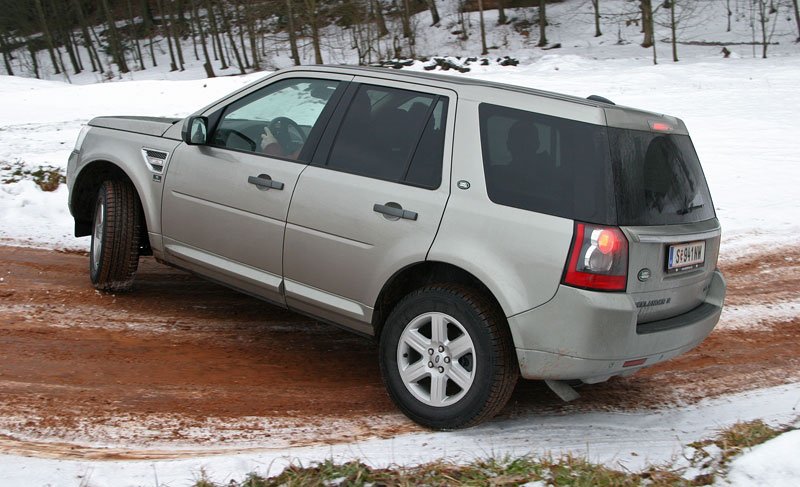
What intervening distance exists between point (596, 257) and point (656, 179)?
631mm

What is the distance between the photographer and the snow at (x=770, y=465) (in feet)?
10.3

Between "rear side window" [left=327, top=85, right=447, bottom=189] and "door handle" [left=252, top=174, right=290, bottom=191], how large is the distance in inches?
14.4

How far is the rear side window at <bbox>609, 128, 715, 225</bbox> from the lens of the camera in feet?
12.4

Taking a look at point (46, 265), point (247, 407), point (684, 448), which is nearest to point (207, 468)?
point (247, 407)

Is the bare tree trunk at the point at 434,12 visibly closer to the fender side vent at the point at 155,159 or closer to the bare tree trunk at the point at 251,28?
the bare tree trunk at the point at 251,28

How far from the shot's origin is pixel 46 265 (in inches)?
263

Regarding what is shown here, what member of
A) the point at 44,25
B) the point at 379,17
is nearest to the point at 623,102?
the point at 379,17

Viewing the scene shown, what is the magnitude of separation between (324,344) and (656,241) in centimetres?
248

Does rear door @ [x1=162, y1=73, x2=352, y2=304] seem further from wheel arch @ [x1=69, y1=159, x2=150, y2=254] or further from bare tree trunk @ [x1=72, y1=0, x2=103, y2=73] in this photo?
bare tree trunk @ [x1=72, y1=0, x2=103, y2=73]

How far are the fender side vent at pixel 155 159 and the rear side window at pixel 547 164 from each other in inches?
93.9

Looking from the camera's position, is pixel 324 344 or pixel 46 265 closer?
pixel 324 344

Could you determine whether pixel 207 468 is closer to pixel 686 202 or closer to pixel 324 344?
pixel 324 344

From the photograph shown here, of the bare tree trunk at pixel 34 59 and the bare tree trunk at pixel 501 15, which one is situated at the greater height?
the bare tree trunk at pixel 34 59

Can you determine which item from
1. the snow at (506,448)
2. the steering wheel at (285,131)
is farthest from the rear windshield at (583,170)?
the steering wheel at (285,131)
